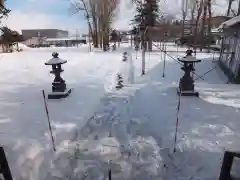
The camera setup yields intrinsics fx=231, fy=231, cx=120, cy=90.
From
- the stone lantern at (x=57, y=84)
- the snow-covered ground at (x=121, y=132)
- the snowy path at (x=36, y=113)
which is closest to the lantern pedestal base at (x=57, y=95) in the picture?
the stone lantern at (x=57, y=84)

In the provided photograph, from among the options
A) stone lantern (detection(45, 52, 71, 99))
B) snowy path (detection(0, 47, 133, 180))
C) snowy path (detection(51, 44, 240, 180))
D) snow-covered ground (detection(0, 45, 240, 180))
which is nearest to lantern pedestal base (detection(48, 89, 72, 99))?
stone lantern (detection(45, 52, 71, 99))

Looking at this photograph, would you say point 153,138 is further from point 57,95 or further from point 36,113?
point 57,95

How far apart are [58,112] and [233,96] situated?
6725 millimetres

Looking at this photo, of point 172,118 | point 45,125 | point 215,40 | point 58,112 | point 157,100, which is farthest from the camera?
point 215,40

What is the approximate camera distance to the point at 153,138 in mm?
5832

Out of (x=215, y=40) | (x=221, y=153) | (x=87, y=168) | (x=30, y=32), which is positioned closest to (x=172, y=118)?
(x=221, y=153)

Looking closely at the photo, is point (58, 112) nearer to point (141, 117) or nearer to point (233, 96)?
point (141, 117)

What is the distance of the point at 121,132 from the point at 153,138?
0.89 metres

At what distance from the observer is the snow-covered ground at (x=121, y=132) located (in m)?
4.60

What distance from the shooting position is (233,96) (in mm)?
9164

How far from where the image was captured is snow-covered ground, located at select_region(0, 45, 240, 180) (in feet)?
15.1

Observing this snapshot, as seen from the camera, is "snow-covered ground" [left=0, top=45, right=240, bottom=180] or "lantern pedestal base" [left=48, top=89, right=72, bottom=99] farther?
"lantern pedestal base" [left=48, top=89, right=72, bottom=99]

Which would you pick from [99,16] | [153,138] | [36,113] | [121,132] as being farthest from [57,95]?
[99,16]

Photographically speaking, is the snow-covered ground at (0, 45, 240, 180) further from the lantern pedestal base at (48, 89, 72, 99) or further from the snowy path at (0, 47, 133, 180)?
the lantern pedestal base at (48, 89, 72, 99)
